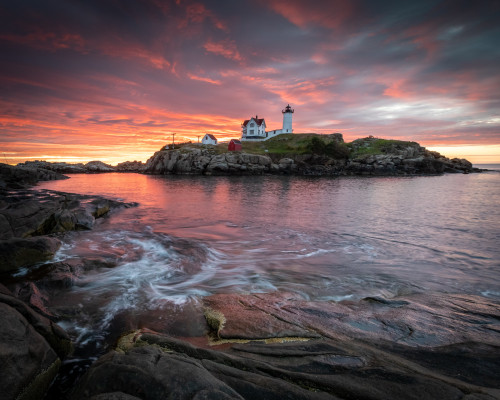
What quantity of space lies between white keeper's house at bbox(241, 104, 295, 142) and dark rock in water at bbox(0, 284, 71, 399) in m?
116

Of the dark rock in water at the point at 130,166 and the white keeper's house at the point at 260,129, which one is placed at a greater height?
the white keeper's house at the point at 260,129

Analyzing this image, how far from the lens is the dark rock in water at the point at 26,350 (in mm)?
3477

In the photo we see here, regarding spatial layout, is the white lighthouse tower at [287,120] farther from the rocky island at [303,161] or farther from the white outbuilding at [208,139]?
the white outbuilding at [208,139]

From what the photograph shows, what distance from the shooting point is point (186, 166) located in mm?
84875

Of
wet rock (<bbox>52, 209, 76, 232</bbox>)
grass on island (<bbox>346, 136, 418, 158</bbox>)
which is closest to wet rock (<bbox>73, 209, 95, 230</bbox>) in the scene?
wet rock (<bbox>52, 209, 76, 232</bbox>)

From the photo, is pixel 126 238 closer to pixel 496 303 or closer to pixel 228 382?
pixel 228 382

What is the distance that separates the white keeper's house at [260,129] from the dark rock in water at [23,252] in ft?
364

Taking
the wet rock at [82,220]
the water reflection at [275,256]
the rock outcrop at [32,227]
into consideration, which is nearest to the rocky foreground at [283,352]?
the water reflection at [275,256]

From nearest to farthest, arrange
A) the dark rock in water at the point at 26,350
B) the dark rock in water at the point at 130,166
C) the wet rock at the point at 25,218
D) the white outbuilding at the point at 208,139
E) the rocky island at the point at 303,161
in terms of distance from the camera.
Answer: the dark rock in water at the point at 26,350
the wet rock at the point at 25,218
the rocky island at the point at 303,161
the white outbuilding at the point at 208,139
the dark rock in water at the point at 130,166

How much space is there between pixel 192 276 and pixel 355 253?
7957mm

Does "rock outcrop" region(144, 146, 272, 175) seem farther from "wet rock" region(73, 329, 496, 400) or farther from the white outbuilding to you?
"wet rock" region(73, 329, 496, 400)

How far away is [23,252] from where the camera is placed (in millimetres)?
8586

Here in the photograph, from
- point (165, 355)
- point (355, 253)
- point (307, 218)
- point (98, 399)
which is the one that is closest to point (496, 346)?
point (165, 355)

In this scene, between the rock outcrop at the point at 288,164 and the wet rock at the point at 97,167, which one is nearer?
the rock outcrop at the point at 288,164
